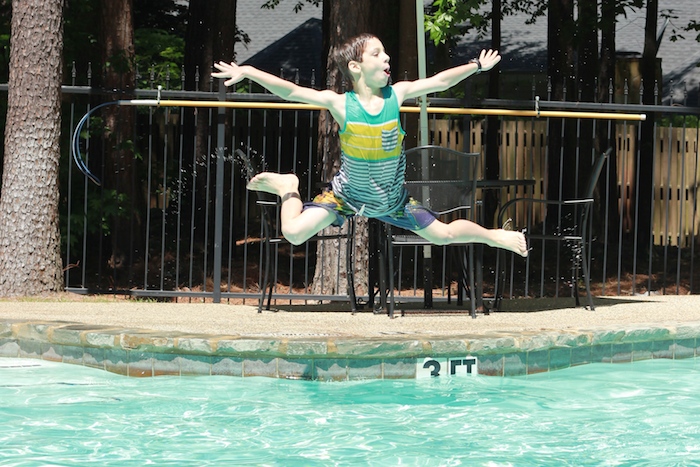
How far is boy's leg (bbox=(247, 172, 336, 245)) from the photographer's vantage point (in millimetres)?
6238

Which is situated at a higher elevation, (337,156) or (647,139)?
(647,139)

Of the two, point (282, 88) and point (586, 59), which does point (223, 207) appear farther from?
point (586, 59)

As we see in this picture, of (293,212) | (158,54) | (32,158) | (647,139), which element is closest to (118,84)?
(32,158)

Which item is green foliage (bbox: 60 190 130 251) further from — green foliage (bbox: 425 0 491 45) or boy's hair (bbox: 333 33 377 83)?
boy's hair (bbox: 333 33 377 83)

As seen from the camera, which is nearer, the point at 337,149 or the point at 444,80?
the point at 444,80

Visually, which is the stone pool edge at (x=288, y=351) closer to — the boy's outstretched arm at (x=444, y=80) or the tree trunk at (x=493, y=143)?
the boy's outstretched arm at (x=444, y=80)

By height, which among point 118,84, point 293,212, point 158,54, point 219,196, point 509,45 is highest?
point 509,45

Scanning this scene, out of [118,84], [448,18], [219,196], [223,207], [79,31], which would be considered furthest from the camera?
[79,31]

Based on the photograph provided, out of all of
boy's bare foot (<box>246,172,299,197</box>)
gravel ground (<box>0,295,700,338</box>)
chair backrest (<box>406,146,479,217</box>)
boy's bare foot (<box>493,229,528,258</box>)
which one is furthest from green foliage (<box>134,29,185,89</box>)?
boy's bare foot (<box>493,229,528,258</box>)

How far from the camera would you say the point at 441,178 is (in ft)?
24.3

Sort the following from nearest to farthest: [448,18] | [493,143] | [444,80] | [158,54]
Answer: [444,80], [448,18], [493,143], [158,54]

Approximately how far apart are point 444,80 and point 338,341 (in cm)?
179

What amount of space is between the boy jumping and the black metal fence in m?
1.97

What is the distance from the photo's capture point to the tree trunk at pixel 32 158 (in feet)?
28.6
